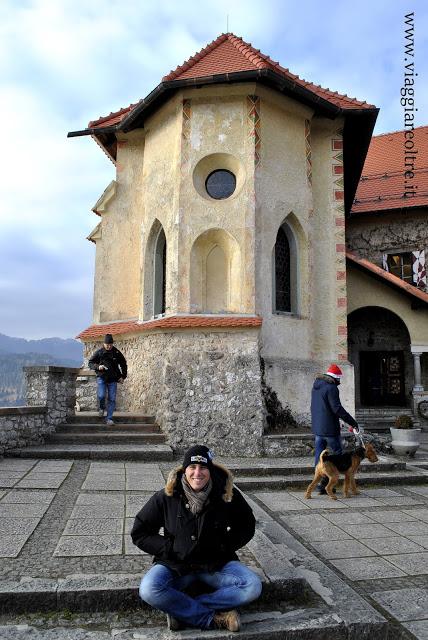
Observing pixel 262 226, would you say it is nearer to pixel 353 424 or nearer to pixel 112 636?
pixel 353 424

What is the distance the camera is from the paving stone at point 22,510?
18.6ft

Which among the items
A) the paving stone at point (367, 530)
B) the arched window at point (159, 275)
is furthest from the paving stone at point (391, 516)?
the arched window at point (159, 275)

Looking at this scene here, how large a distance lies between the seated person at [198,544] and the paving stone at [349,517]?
3.04 metres

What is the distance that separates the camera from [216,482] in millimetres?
3689

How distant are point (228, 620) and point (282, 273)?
9525mm

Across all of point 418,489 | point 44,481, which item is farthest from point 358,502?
point 44,481

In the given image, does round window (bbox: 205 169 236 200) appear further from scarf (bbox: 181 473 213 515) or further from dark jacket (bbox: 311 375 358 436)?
scarf (bbox: 181 473 213 515)

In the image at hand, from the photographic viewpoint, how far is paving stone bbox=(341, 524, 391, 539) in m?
5.83

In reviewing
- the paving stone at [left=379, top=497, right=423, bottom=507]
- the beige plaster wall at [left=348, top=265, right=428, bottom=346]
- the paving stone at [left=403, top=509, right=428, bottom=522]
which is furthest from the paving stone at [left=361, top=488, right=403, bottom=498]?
the beige plaster wall at [left=348, top=265, right=428, bottom=346]

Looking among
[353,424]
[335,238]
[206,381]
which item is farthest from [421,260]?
[353,424]

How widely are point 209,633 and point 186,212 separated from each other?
922 centimetres

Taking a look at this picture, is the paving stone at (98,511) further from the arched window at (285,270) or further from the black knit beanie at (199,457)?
the arched window at (285,270)

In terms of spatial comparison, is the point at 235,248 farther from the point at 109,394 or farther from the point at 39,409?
the point at 39,409

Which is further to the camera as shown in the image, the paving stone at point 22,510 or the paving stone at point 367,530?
the paving stone at point 367,530
